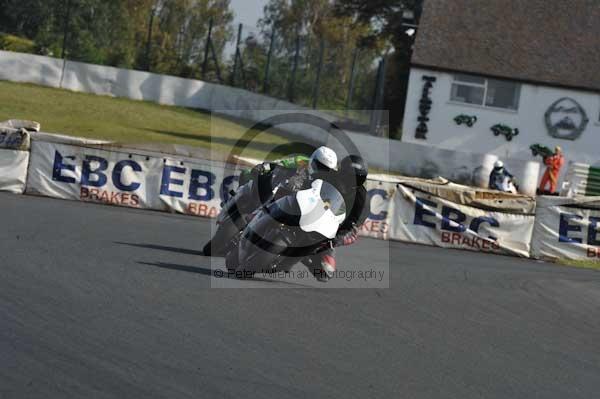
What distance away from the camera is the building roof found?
3606 cm

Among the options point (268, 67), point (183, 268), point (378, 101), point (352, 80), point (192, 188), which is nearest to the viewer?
point (183, 268)

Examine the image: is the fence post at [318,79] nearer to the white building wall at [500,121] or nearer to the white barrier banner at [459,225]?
the white building wall at [500,121]

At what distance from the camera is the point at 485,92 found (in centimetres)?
3638

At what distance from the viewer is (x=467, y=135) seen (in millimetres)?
36281

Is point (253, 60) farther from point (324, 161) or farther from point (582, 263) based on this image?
point (324, 161)

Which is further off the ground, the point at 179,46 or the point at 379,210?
the point at 179,46

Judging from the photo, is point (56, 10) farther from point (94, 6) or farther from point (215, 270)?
point (215, 270)

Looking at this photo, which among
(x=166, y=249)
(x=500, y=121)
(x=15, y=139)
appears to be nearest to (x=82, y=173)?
(x=15, y=139)

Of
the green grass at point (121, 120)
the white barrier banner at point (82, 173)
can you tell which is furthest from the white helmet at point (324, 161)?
the green grass at point (121, 120)

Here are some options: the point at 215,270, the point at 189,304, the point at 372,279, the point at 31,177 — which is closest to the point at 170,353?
the point at 189,304

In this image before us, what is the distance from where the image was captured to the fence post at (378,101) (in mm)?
34000

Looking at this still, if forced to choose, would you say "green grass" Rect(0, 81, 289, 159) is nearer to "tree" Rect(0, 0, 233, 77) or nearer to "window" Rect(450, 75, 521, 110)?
"tree" Rect(0, 0, 233, 77)

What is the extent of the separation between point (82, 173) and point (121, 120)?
13.7m

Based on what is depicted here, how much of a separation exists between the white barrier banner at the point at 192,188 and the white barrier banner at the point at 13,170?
219 cm
